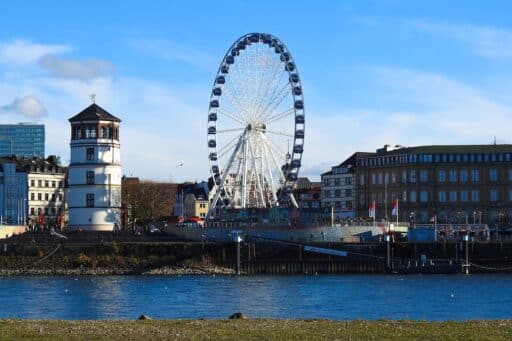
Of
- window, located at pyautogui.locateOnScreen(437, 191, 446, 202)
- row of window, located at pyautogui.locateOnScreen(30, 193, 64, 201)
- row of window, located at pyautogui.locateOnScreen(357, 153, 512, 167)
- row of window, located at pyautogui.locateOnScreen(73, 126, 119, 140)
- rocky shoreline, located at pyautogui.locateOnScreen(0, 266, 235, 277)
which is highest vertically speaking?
row of window, located at pyautogui.locateOnScreen(73, 126, 119, 140)

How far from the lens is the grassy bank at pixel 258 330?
35.9 metres

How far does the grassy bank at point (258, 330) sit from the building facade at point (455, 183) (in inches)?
4542

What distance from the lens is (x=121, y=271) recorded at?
108 m

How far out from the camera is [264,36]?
128 metres

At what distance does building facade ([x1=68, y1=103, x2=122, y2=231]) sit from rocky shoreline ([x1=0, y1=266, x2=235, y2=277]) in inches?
972

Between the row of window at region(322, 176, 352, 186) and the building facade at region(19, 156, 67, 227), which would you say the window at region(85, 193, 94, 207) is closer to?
the building facade at region(19, 156, 67, 227)

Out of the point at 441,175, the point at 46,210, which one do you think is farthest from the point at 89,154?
the point at 46,210

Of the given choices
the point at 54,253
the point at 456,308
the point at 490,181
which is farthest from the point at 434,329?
the point at 490,181

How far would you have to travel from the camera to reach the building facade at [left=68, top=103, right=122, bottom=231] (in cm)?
13225

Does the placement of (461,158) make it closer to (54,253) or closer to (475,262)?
(475,262)

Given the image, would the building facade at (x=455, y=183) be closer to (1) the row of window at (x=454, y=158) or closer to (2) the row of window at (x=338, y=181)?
(1) the row of window at (x=454, y=158)

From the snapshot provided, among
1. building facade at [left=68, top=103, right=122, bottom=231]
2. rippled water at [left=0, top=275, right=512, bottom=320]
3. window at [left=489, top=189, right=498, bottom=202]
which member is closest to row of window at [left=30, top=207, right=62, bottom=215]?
building facade at [left=68, top=103, right=122, bottom=231]

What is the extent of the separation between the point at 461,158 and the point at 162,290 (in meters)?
82.2

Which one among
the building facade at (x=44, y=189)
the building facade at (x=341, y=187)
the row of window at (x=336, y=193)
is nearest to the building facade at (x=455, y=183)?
the building facade at (x=341, y=187)
